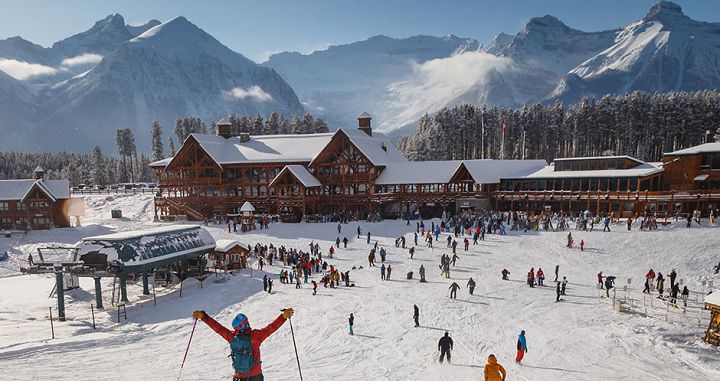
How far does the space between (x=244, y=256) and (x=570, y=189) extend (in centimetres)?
3196

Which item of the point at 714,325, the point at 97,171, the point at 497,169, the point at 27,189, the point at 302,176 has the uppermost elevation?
the point at 97,171

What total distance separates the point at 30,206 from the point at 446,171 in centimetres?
4453

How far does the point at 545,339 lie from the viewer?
16.8 metres

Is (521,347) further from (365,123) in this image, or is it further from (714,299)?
(365,123)

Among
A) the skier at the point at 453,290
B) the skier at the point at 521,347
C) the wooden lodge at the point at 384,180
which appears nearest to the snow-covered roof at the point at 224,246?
the wooden lodge at the point at 384,180

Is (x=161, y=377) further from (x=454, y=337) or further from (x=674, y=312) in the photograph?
(x=674, y=312)

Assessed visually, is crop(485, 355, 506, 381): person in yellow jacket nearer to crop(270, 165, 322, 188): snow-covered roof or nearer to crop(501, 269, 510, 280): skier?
crop(501, 269, 510, 280): skier

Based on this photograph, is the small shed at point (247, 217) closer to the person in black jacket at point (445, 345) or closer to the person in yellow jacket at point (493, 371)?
the person in black jacket at point (445, 345)

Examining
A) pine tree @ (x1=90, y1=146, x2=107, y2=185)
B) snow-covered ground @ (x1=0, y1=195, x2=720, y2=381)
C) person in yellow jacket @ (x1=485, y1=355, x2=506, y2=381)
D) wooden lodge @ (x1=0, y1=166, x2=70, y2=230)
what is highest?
pine tree @ (x1=90, y1=146, x2=107, y2=185)

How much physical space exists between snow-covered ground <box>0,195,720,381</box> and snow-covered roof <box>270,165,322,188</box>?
15.1 metres

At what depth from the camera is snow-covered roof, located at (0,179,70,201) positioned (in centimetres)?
4550

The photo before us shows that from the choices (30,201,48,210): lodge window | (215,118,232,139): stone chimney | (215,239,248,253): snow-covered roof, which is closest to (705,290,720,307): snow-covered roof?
(215,239,248,253): snow-covered roof

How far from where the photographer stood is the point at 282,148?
52.1m

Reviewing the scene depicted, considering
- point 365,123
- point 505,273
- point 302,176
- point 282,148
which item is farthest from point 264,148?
point 505,273
